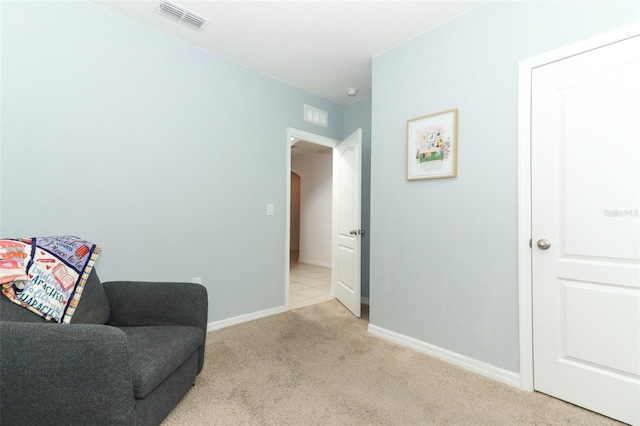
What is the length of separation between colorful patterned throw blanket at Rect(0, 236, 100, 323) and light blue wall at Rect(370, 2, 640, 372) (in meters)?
2.25

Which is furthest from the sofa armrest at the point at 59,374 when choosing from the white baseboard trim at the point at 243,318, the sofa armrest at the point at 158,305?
the white baseboard trim at the point at 243,318

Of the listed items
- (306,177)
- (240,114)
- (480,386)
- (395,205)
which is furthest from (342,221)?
(306,177)

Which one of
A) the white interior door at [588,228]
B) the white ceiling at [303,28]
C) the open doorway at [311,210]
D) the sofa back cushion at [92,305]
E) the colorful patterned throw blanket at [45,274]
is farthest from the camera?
the open doorway at [311,210]

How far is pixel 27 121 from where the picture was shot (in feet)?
6.56

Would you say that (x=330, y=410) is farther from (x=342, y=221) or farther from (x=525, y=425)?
(x=342, y=221)

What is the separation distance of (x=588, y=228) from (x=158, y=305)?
262 cm

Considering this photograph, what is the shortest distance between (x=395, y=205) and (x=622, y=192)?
143 centimetres

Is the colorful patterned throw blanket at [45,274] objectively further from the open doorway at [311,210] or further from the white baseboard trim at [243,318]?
the open doorway at [311,210]

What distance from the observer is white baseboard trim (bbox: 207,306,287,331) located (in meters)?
2.89

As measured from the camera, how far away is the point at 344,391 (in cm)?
191

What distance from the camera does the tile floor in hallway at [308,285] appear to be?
13.1 ft

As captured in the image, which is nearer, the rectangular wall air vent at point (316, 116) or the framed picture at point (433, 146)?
the framed picture at point (433, 146)

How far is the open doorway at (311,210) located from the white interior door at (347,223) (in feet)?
5.76

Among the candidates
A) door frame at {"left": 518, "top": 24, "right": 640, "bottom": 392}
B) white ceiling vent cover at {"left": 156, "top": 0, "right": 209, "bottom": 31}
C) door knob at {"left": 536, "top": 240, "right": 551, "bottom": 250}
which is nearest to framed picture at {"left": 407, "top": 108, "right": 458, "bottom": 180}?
door frame at {"left": 518, "top": 24, "right": 640, "bottom": 392}
